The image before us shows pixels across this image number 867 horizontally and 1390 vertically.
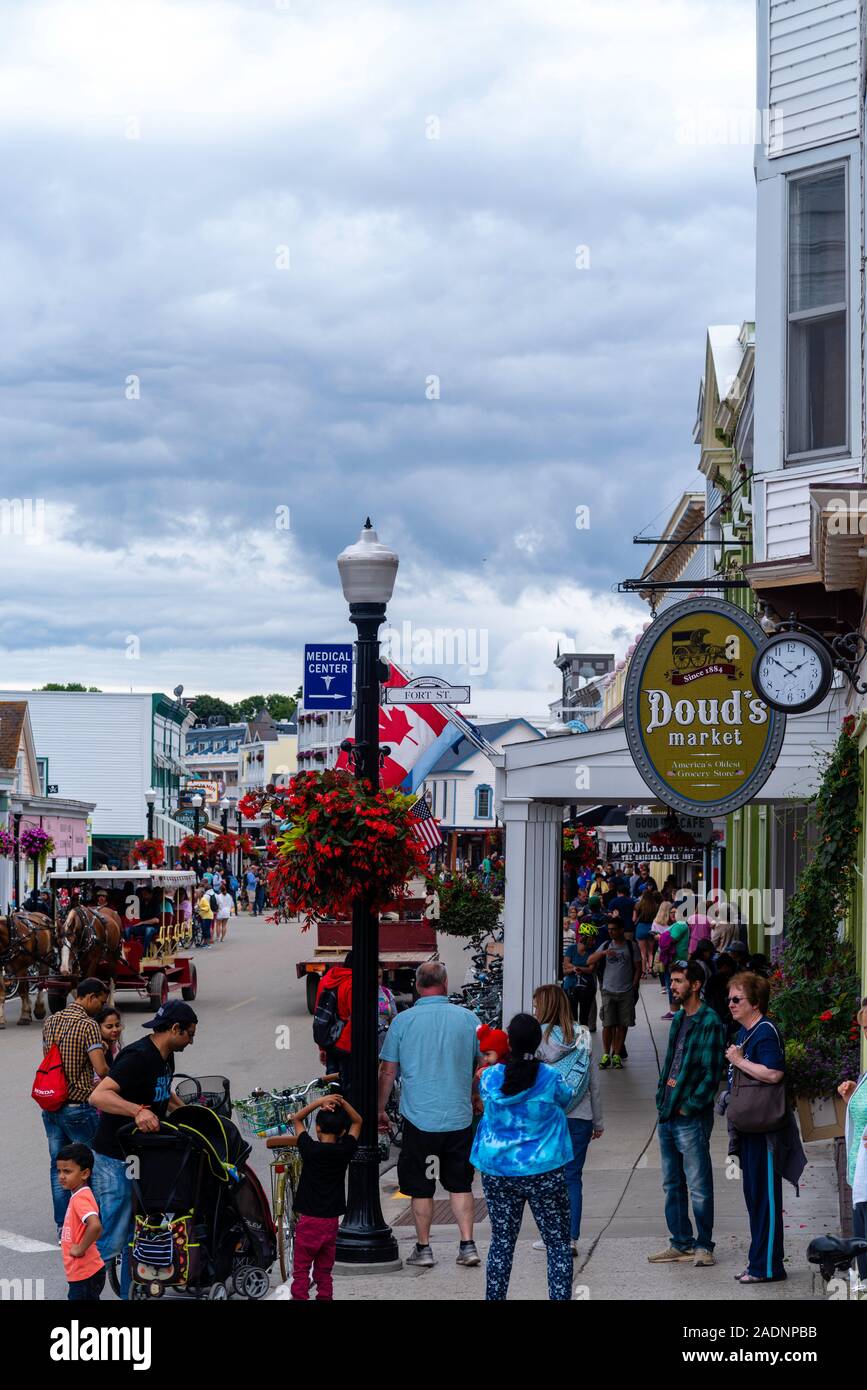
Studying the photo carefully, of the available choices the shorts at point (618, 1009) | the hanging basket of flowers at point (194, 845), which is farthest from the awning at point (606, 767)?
the hanging basket of flowers at point (194, 845)

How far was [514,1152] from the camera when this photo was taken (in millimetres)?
7859

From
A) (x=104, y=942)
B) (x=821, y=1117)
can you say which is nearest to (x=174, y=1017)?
(x=821, y=1117)

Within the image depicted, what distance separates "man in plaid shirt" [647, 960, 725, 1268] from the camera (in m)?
9.45

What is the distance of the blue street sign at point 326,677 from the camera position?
1834 cm

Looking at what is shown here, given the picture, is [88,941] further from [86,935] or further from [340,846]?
[340,846]

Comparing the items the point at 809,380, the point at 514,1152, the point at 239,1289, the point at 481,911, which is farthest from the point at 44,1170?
the point at 481,911

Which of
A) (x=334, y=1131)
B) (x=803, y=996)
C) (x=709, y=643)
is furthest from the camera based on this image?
(x=709, y=643)

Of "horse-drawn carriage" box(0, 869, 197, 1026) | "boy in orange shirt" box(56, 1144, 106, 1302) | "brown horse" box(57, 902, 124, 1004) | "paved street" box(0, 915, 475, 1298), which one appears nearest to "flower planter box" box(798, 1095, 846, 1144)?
"paved street" box(0, 915, 475, 1298)

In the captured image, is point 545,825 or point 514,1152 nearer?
point 514,1152

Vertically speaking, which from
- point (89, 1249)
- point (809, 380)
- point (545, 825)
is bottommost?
point (89, 1249)

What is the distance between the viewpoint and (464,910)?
24.3 meters

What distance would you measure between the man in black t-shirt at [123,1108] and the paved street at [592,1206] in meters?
1.09

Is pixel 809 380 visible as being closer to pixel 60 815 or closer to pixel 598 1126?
pixel 598 1126
